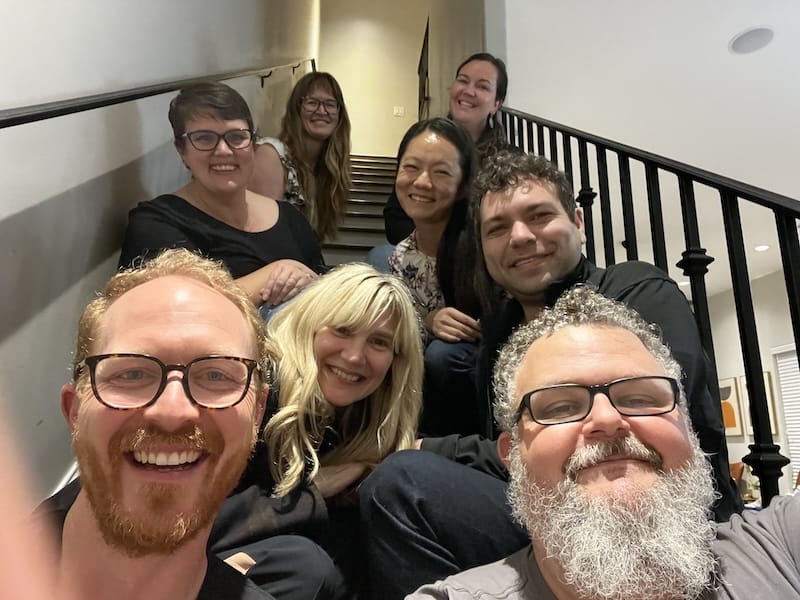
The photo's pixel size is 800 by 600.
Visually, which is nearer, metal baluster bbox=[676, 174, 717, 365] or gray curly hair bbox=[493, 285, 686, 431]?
gray curly hair bbox=[493, 285, 686, 431]

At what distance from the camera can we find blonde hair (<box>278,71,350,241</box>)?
112 inches

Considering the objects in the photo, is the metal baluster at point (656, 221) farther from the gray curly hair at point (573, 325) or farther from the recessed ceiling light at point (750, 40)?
the recessed ceiling light at point (750, 40)

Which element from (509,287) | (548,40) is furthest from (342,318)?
(548,40)

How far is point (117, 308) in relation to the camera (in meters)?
0.92

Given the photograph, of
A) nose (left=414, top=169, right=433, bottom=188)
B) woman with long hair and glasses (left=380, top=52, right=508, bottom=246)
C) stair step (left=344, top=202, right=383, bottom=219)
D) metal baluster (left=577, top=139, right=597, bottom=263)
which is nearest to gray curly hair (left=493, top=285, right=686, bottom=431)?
nose (left=414, top=169, right=433, bottom=188)

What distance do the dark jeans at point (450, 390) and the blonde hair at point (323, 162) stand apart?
131 centimetres

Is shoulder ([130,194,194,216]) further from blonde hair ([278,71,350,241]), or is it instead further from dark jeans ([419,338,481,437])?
blonde hair ([278,71,350,241])

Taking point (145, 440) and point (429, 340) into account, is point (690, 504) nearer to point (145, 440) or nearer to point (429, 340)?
point (145, 440)

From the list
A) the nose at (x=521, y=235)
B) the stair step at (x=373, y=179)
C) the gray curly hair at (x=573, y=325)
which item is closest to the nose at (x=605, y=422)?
the gray curly hair at (x=573, y=325)

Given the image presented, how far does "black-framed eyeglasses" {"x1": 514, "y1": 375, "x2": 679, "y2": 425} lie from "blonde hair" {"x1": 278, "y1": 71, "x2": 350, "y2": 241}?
2063 mm

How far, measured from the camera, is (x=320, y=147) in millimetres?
2936

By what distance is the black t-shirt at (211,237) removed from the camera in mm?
1695

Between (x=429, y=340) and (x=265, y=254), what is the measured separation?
2.01 feet

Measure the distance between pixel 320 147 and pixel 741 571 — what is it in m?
2.54
